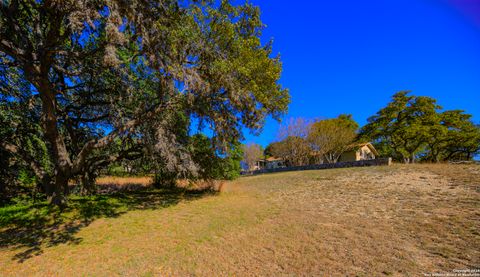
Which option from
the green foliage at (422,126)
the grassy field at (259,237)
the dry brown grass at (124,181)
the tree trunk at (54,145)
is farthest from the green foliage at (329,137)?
the tree trunk at (54,145)

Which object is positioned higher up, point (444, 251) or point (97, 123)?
point (97, 123)

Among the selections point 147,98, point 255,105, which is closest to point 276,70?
point 255,105

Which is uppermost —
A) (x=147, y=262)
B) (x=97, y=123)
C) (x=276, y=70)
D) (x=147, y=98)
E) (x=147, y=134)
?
(x=276, y=70)

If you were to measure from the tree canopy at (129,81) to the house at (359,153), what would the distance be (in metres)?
24.6

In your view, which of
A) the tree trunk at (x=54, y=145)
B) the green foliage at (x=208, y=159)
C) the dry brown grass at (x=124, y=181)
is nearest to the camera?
the tree trunk at (x=54, y=145)

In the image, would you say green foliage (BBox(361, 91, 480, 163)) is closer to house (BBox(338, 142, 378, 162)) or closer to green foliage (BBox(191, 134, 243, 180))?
house (BBox(338, 142, 378, 162))

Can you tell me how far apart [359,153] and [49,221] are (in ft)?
114

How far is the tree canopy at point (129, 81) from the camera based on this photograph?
18.6ft

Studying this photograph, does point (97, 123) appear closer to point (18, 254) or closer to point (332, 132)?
point (18, 254)

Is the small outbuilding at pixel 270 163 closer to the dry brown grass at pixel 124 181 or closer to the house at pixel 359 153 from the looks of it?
the house at pixel 359 153

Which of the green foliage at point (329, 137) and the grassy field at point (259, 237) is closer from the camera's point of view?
the grassy field at point (259, 237)

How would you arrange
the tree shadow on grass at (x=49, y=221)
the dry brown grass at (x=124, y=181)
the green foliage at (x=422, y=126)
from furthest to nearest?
1. the green foliage at (x=422, y=126)
2. the dry brown grass at (x=124, y=181)
3. the tree shadow on grass at (x=49, y=221)

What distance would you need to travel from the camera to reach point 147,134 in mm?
8055

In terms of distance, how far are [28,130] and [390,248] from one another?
12.7m
